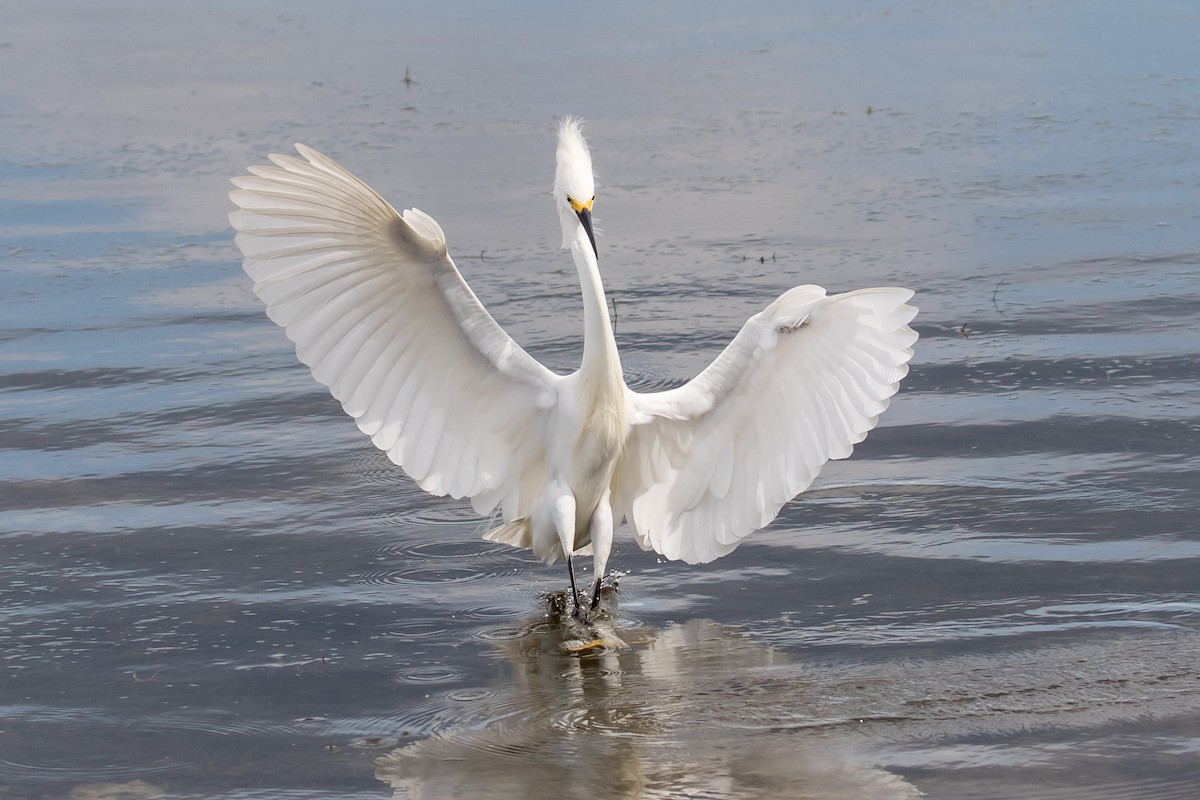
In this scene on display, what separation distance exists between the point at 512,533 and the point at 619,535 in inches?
34.7

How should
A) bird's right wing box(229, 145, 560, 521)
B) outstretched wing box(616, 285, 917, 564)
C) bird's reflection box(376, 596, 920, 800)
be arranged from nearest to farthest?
bird's reflection box(376, 596, 920, 800) → bird's right wing box(229, 145, 560, 521) → outstretched wing box(616, 285, 917, 564)

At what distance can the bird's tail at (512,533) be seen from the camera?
21.2ft

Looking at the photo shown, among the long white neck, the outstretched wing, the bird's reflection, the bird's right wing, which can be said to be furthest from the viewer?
the outstretched wing

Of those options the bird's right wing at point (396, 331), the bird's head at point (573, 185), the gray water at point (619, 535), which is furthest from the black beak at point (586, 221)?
the gray water at point (619, 535)

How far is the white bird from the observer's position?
5781 mm

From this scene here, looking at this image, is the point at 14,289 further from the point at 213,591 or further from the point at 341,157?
the point at 213,591

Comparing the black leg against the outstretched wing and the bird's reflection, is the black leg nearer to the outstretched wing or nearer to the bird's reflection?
the bird's reflection

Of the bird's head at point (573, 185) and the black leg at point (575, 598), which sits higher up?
the bird's head at point (573, 185)

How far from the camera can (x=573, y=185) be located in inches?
234

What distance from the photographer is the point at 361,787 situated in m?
4.75

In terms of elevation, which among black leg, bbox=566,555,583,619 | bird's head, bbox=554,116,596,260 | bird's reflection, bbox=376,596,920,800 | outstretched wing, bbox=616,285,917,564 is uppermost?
bird's head, bbox=554,116,596,260

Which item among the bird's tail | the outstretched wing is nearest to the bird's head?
the outstretched wing

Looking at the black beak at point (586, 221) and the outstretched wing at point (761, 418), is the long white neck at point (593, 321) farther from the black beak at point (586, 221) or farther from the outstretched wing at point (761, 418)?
the outstretched wing at point (761, 418)

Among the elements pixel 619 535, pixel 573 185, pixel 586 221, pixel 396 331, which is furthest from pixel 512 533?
pixel 573 185
